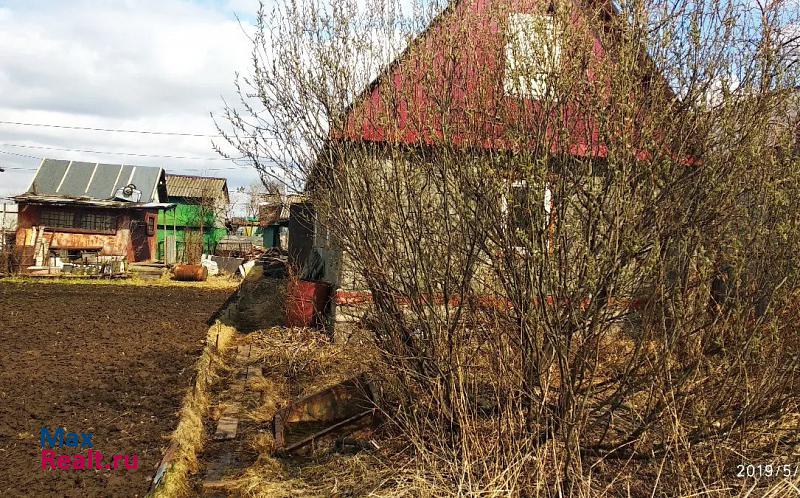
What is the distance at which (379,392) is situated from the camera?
4.43 m

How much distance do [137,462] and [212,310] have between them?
29.7 ft

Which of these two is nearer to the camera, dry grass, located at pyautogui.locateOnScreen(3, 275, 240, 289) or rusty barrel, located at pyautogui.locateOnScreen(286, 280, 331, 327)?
rusty barrel, located at pyautogui.locateOnScreen(286, 280, 331, 327)

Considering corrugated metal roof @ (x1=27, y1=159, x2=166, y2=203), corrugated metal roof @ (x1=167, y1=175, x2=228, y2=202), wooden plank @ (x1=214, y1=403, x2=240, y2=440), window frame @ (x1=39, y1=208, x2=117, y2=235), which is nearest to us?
wooden plank @ (x1=214, y1=403, x2=240, y2=440)

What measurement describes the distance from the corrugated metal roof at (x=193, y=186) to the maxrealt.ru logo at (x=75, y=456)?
3127 cm

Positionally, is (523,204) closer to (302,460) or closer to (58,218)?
(302,460)

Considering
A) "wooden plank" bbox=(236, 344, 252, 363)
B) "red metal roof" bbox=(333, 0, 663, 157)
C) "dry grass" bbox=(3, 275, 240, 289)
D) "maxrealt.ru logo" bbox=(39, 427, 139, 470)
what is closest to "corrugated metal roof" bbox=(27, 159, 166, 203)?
"dry grass" bbox=(3, 275, 240, 289)

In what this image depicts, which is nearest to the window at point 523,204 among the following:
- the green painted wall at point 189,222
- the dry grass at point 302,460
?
the dry grass at point 302,460

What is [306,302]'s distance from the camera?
8719 millimetres

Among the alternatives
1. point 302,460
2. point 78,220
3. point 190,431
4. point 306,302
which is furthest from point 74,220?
point 302,460

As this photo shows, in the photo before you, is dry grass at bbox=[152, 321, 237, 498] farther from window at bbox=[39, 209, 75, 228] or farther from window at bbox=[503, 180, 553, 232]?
window at bbox=[39, 209, 75, 228]

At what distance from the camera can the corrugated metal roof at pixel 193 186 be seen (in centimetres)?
3722

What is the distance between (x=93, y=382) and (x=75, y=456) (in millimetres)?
2295
